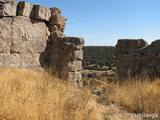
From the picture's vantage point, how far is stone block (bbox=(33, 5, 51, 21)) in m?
6.71

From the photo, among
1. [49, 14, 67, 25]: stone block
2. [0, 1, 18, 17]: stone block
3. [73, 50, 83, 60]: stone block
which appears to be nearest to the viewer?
[0, 1, 18, 17]: stone block

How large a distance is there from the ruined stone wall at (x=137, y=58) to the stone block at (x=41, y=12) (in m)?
3.61

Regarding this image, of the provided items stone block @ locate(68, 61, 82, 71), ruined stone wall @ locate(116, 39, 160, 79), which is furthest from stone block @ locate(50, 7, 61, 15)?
ruined stone wall @ locate(116, 39, 160, 79)

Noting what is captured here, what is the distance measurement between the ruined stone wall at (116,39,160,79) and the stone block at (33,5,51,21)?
11.9ft

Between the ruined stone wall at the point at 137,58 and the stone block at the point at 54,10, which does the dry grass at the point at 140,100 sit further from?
the stone block at the point at 54,10

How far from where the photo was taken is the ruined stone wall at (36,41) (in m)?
5.97

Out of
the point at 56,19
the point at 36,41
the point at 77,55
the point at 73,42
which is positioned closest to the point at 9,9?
the point at 36,41

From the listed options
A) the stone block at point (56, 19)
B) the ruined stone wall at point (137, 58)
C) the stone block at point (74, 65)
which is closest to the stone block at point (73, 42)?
the stone block at point (74, 65)

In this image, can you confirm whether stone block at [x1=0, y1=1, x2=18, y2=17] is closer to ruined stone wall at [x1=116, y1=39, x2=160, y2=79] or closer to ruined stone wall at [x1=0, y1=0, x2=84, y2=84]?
ruined stone wall at [x1=0, y1=0, x2=84, y2=84]

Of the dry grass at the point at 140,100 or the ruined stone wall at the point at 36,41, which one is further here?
the ruined stone wall at the point at 36,41

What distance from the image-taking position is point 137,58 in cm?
649

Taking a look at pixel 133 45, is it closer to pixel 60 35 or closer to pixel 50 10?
pixel 60 35

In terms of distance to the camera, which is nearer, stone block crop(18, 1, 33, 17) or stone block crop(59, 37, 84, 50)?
stone block crop(18, 1, 33, 17)

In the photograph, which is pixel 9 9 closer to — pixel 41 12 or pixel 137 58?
pixel 41 12
